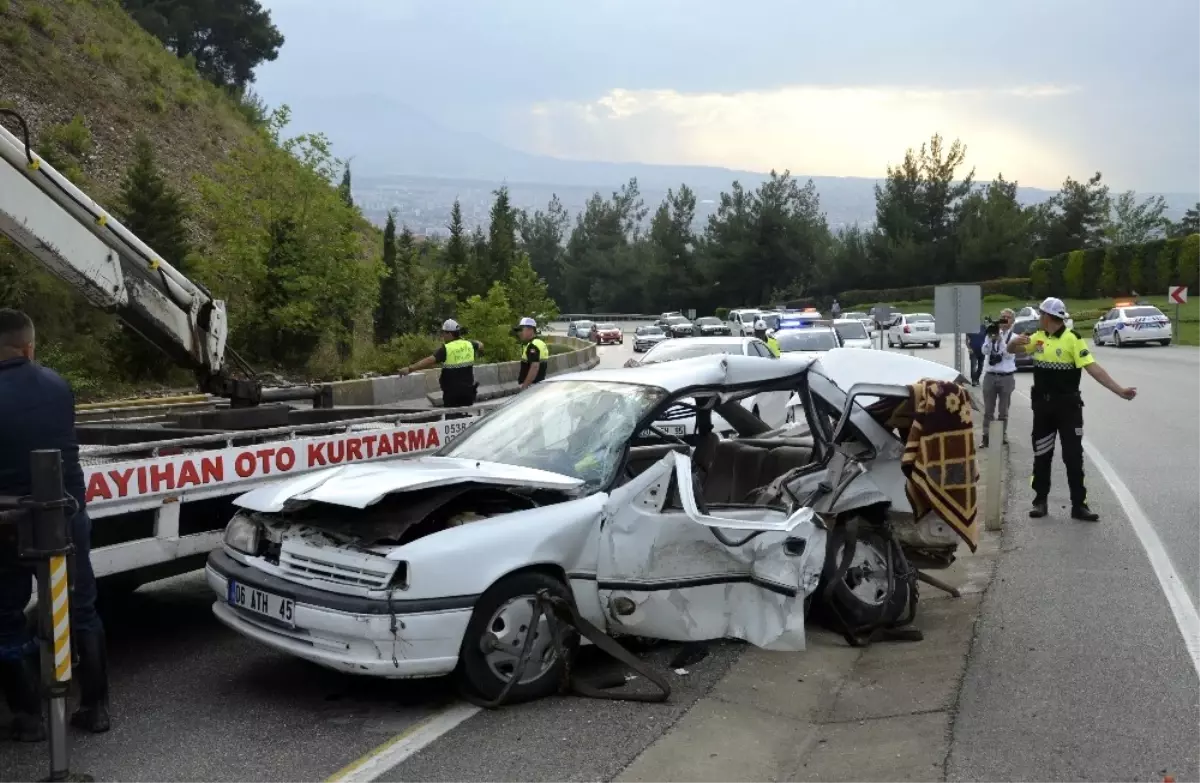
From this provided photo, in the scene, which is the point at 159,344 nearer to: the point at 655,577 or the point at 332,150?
the point at 655,577

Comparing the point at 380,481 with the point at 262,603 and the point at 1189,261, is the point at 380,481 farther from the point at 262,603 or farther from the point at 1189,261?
the point at 1189,261

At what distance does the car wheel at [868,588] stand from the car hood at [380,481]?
1869 millimetres

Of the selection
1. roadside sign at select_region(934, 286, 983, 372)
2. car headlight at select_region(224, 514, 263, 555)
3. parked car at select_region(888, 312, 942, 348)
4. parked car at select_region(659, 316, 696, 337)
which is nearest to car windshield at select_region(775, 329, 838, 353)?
roadside sign at select_region(934, 286, 983, 372)

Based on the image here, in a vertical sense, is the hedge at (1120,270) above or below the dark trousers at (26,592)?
above

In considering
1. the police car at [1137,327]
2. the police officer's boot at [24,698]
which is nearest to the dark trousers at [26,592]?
the police officer's boot at [24,698]

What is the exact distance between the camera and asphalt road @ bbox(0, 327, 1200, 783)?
4758mm

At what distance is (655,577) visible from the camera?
5887mm

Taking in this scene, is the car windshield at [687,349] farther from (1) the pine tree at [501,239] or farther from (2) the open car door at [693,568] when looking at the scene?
(1) the pine tree at [501,239]

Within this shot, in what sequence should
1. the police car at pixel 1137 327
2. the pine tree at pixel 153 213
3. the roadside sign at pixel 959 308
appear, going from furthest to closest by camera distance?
the police car at pixel 1137 327
the pine tree at pixel 153 213
the roadside sign at pixel 959 308

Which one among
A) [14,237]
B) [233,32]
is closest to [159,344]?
[14,237]

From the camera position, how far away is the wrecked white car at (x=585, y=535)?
524 cm

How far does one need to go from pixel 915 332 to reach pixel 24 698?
45.2m

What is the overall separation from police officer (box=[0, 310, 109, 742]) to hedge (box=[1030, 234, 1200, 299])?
67785 millimetres

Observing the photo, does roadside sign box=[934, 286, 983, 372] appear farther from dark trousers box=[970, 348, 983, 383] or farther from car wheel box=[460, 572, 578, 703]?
car wheel box=[460, 572, 578, 703]
